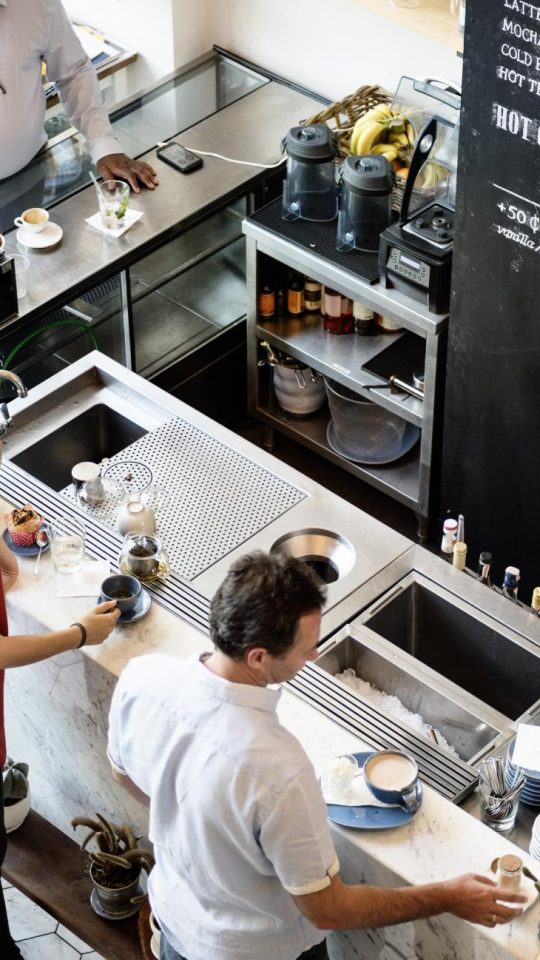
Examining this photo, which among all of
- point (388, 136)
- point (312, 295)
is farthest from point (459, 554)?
point (388, 136)

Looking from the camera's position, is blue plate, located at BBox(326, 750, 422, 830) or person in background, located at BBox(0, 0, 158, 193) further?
person in background, located at BBox(0, 0, 158, 193)

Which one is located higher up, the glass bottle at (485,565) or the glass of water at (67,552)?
the glass of water at (67,552)

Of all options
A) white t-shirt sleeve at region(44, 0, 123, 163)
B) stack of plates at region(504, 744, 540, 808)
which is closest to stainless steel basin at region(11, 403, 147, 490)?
white t-shirt sleeve at region(44, 0, 123, 163)

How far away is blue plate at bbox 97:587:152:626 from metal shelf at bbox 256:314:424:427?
5.54 feet

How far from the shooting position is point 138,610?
118 inches

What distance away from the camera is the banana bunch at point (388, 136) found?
4.50 m

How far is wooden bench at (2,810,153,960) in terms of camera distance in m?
3.27

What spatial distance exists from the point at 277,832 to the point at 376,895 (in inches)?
9.2

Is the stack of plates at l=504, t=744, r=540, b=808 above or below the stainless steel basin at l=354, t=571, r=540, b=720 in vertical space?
above

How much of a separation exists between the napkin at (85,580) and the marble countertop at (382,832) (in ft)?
0.06

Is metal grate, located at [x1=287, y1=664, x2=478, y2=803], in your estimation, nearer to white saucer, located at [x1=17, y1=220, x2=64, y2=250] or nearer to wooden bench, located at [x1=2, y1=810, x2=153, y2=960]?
wooden bench, located at [x1=2, y1=810, x2=153, y2=960]

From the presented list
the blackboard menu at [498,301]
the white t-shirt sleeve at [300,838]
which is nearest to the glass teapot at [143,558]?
the white t-shirt sleeve at [300,838]

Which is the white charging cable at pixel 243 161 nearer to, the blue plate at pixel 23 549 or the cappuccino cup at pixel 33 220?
the cappuccino cup at pixel 33 220

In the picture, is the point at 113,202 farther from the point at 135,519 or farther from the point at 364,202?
the point at 135,519
